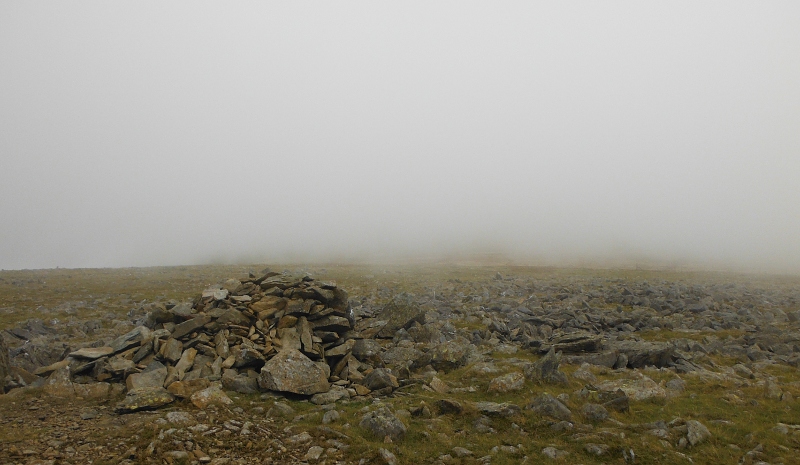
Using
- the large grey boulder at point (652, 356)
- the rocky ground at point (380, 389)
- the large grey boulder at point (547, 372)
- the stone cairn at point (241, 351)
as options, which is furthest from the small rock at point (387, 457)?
the large grey boulder at point (652, 356)

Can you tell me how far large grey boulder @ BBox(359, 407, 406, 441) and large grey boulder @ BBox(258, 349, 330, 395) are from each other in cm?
320

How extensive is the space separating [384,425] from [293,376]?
182 inches

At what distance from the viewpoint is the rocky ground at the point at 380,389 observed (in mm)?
10484

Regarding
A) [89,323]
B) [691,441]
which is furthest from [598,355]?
[89,323]

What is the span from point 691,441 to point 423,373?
30.5 ft

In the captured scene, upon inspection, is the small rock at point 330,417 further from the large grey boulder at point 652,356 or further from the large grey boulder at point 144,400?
the large grey boulder at point 652,356

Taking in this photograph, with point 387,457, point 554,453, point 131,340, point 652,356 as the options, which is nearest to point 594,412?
point 554,453

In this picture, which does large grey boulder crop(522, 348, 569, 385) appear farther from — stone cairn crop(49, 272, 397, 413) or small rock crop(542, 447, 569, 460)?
stone cairn crop(49, 272, 397, 413)

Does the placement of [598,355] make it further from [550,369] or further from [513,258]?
[513,258]

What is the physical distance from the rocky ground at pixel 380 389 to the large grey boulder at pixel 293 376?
6 centimetres

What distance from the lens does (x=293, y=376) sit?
1449cm

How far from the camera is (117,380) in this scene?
14758 mm

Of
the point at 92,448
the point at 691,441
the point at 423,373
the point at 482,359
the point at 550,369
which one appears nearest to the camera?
the point at 92,448

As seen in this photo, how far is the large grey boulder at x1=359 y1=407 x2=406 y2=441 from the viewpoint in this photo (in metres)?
11.2
